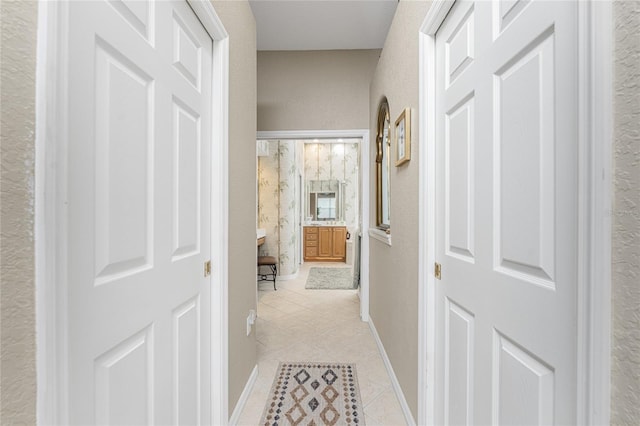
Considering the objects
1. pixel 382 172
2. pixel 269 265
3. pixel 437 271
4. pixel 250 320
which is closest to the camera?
pixel 437 271

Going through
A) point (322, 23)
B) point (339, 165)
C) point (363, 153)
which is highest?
point (322, 23)

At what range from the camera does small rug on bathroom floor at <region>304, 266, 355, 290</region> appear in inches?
182

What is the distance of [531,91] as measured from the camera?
0.75 m

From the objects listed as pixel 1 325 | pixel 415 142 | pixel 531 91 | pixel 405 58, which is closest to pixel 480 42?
pixel 531 91

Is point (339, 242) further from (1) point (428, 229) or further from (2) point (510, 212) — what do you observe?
(2) point (510, 212)

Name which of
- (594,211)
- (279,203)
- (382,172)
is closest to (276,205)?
(279,203)

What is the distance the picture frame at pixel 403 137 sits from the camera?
5.16 feet

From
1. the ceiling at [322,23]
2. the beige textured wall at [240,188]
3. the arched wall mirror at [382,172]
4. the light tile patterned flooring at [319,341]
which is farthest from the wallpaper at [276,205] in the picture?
the beige textured wall at [240,188]

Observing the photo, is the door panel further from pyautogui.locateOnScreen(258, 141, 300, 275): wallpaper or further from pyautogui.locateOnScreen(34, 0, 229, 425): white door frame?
pyautogui.locateOnScreen(258, 141, 300, 275): wallpaper

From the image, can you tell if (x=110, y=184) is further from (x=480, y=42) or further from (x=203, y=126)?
(x=480, y=42)

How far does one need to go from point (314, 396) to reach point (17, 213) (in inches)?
71.7

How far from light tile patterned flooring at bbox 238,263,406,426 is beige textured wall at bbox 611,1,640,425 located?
1.41 meters

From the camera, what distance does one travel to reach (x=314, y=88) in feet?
10.5

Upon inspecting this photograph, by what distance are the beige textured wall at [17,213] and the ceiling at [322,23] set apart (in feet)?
7.84
